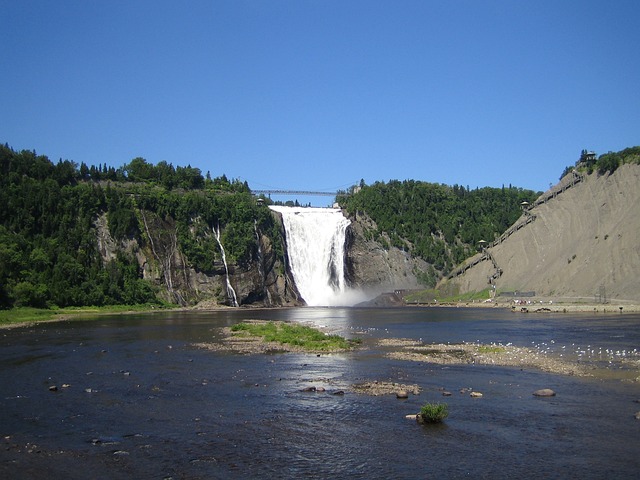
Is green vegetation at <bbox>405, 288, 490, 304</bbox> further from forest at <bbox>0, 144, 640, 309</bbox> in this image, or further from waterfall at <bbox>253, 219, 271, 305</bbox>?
waterfall at <bbox>253, 219, 271, 305</bbox>

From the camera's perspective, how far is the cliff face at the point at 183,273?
379 feet

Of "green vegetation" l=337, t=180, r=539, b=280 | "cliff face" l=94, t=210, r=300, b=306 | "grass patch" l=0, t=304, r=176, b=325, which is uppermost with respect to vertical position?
"green vegetation" l=337, t=180, r=539, b=280

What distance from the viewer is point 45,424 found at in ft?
70.1

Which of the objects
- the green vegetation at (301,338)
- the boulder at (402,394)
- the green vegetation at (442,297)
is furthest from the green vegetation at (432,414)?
the green vegetation at (442,297)

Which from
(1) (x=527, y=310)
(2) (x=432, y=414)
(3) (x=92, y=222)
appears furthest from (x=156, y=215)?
(2) (x=432, y=414)

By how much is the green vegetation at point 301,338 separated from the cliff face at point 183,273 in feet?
207

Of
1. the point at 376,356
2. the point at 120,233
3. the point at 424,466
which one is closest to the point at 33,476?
the point at 424,466

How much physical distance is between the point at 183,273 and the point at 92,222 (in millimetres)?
18961

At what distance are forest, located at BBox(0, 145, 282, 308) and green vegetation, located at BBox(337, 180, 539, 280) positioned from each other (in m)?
30.6

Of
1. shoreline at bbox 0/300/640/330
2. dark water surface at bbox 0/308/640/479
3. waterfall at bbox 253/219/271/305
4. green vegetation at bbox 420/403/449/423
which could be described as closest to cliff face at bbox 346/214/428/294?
waterfall at bbox 253/219/271/305

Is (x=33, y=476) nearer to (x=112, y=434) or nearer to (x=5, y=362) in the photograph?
(x=112, y=434)

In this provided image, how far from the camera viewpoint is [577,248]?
103062 millimetres

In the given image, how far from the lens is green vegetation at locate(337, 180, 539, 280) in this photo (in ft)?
493

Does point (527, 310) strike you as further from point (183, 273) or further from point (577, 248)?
point (183, 273)
